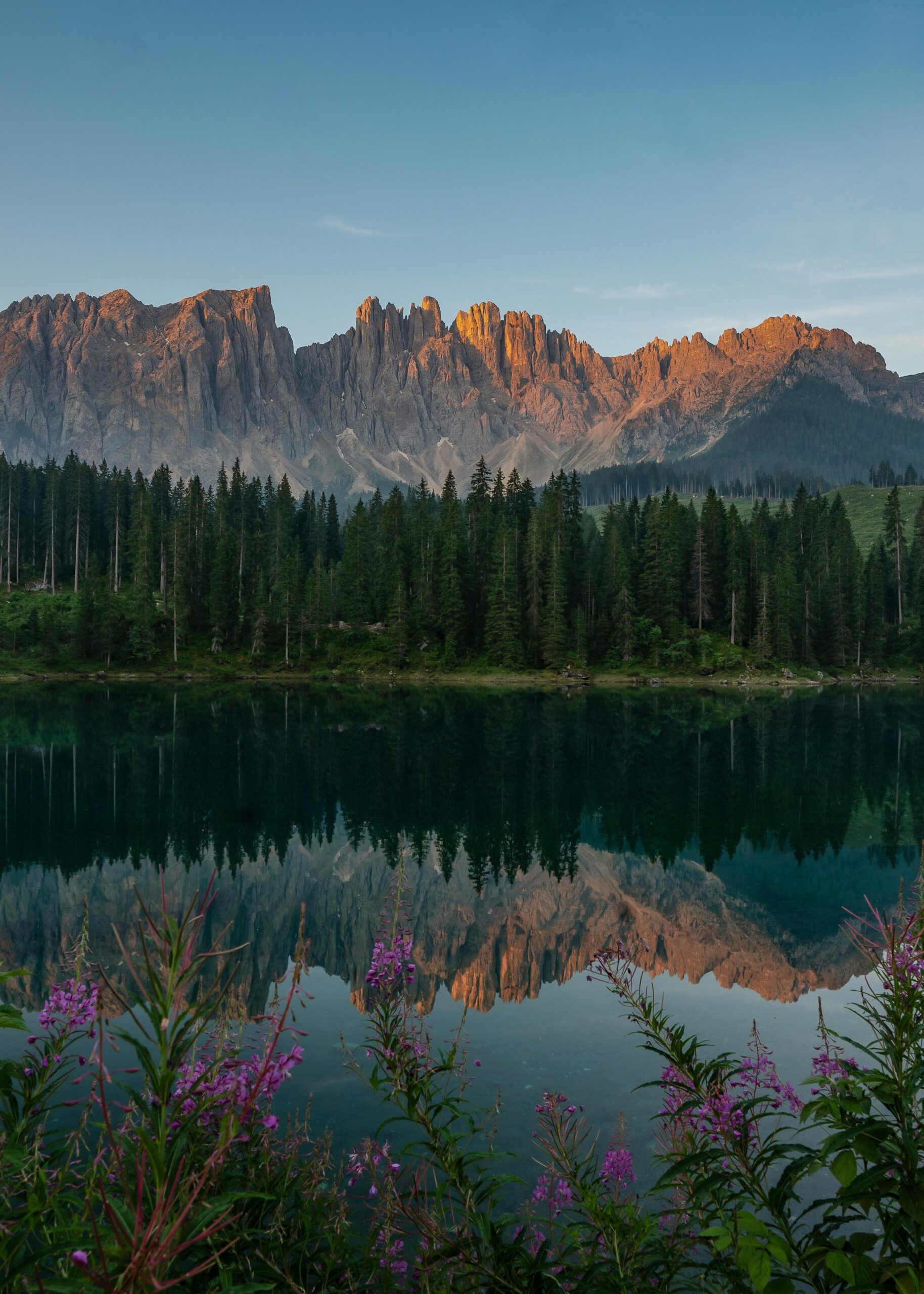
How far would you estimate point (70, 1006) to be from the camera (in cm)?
535

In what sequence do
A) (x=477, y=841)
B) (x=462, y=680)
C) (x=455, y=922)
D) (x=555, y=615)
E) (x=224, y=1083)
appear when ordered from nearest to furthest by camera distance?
(x=224, y=1083) < (x=455, y=922) < (x=477, y=841) < (x=462, y=680) < (x=555, y=615)

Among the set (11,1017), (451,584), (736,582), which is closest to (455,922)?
(11,1017)

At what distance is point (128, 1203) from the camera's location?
3.11m

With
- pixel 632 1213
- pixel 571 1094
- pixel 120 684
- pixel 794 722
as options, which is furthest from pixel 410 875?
pixel 120 684

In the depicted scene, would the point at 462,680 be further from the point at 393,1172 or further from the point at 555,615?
the point at 393,1172

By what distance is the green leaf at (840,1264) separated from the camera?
3.83 m

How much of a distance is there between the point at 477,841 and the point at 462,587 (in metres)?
83.2

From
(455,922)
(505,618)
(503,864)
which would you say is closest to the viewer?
(455,922)

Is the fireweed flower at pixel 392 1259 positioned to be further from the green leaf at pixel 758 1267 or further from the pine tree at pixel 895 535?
the pine tree at pixel 895 535

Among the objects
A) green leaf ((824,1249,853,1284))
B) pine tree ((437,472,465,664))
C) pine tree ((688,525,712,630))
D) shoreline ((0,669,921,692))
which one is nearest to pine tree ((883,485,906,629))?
shoreline ((0,669,921,692))

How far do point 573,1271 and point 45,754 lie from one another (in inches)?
1756

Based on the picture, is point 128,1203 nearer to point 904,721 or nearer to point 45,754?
point 45,754

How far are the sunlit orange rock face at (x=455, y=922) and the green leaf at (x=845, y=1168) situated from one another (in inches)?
500

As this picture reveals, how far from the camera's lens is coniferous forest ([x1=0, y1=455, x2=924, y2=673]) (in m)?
106
